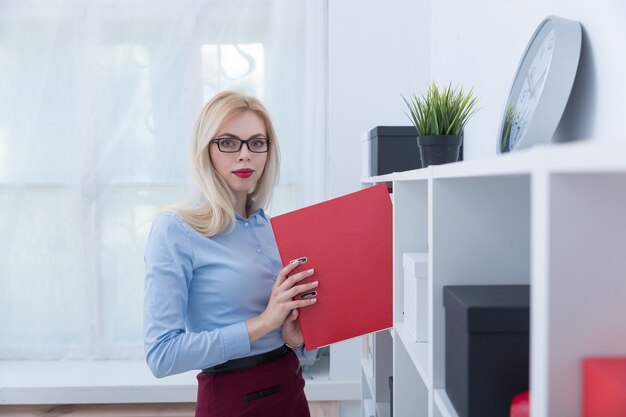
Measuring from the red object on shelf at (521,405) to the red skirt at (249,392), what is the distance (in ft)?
3.04

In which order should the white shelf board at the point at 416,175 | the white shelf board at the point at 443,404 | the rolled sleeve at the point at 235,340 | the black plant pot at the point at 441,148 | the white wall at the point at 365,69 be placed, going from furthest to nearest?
the white wall at the point at 365,69, the rolled sleeve at the point at 235,340, the black plant pot at the point at 441,148, the white shelf board at the point at 416,175, the white shelf board at the point at 443,404

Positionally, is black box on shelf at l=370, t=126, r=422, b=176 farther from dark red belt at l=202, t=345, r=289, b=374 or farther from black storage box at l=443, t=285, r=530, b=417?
black storage box at l=443, t=285, r=530, b=417

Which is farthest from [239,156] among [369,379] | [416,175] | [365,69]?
[365,69]

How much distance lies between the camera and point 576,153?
43 cm

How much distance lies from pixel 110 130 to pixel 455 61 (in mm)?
1935

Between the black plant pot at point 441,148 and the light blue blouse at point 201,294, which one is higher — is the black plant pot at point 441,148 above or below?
above

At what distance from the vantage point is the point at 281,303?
142 cm

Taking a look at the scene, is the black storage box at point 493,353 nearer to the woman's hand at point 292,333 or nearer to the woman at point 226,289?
the woman at point 226,289

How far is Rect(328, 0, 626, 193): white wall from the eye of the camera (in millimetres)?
959

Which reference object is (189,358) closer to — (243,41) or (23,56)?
(243,41)

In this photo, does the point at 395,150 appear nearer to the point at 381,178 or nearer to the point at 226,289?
the point at 381,178

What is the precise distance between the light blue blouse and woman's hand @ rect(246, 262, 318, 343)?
0.12ft

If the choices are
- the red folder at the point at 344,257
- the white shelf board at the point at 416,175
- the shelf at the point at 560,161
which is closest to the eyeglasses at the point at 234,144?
the red folder at the point at 344,257

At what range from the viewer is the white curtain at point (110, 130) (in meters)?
2.95
